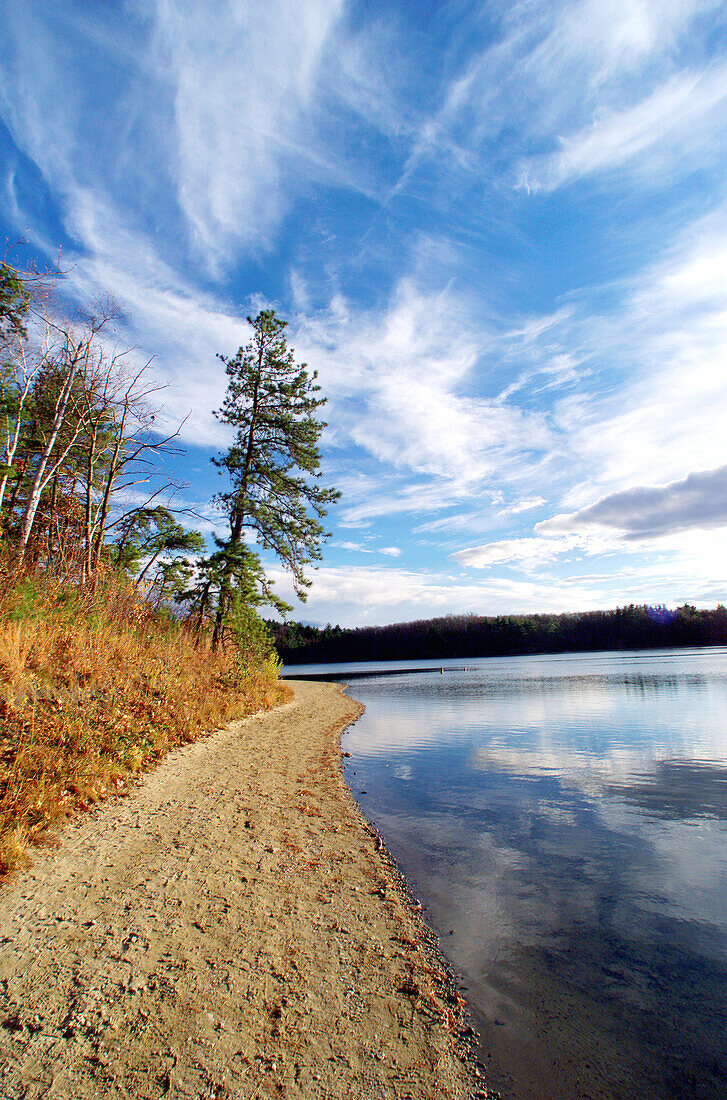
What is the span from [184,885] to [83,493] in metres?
18.2

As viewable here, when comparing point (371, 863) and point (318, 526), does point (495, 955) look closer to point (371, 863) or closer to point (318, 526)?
point (371, 863)

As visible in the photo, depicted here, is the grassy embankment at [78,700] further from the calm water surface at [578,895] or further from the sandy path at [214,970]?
the calm water surface at [578,895]

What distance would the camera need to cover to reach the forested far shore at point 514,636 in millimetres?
127000

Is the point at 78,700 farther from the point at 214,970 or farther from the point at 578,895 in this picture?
the point at 578,895

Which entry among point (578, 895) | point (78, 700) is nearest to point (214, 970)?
point (578, 895)

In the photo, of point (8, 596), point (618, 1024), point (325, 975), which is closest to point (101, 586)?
point (8, 596)

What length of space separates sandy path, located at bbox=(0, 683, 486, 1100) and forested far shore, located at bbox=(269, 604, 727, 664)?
379 feet

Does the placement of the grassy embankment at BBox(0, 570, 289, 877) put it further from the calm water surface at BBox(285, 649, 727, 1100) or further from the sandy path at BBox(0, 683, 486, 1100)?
the calm water surface at BBox(285, 649, 727, 1100)

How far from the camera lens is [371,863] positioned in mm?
6719

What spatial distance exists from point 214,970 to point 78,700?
5.51 meters

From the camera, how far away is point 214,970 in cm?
408

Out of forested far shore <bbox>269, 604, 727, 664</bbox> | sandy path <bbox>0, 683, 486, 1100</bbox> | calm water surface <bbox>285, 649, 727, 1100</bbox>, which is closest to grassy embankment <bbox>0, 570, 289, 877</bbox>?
sandy path <bbox>0, 683, 486, 1100</bbox>

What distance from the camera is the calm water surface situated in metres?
3.68

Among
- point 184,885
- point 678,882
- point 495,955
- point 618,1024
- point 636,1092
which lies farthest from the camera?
point 678,882
